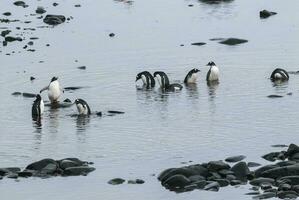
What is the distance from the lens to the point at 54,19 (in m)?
66.8

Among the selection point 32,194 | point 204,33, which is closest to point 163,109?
point 32,194

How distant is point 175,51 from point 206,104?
13322 mm

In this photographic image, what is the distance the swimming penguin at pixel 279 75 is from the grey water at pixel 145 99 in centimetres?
38

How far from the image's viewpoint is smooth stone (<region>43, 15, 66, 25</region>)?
66438 mm

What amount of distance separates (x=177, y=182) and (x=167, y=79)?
15.6 meters

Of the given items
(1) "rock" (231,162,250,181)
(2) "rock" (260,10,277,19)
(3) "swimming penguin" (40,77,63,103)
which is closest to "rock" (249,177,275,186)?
(1) "rock" (231,162,250,181)

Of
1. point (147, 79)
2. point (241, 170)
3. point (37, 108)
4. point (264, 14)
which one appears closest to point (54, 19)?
point (264, 14)

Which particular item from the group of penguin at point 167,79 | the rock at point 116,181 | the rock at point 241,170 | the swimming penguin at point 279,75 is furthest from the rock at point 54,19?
the rock at point 241,170

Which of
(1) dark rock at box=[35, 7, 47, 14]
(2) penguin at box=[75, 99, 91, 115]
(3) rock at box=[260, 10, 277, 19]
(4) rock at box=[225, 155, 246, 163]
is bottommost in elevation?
(4) rock at box=[225, 155, 246, 163]

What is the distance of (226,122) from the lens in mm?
38094

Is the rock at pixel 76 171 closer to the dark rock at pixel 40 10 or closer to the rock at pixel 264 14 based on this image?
the rock at pixel 264 14

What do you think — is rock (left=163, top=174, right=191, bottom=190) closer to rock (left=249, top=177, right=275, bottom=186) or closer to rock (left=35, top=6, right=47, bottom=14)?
rock (left=249, top=177, right=275, bottom=186)

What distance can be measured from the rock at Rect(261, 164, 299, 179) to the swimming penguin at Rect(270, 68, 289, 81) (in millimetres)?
16275

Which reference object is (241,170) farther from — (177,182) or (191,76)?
(191,76)
